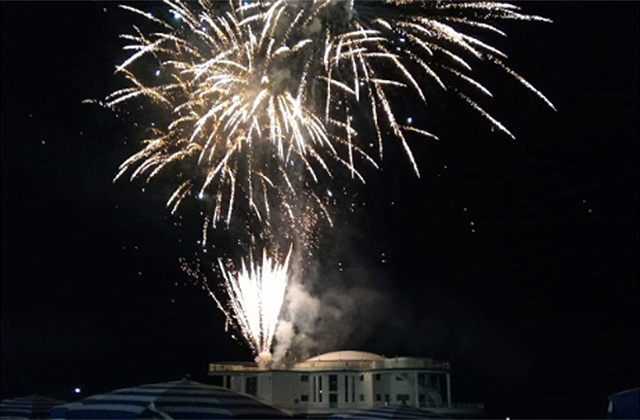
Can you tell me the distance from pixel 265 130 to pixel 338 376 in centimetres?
1974

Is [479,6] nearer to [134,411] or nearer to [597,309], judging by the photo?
[134,411]

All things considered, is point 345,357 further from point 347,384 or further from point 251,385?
point 251,385

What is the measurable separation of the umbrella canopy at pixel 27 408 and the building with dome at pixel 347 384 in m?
17.4

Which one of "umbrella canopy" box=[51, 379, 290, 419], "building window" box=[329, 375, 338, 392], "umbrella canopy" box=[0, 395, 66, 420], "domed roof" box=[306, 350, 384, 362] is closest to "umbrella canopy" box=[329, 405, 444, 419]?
"umbrella canopy" box=[51, 379, 290, 419]

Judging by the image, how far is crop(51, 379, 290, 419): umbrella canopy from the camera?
1620cm

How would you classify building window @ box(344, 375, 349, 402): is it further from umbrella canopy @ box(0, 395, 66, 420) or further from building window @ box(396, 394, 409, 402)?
umbrella canopy @ box(0, 395, 66, 420)

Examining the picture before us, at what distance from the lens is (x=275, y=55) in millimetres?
23516

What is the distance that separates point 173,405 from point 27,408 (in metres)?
9.57

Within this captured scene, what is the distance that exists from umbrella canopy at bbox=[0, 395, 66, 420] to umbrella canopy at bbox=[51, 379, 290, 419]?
581cm

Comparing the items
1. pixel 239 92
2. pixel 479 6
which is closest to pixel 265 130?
pixel 239 92

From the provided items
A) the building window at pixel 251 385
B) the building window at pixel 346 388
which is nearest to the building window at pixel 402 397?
the building window at pixel 346 388

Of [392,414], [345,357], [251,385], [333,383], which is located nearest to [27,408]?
Result: [392,414]

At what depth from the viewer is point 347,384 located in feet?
137

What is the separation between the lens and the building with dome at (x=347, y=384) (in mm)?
40312
